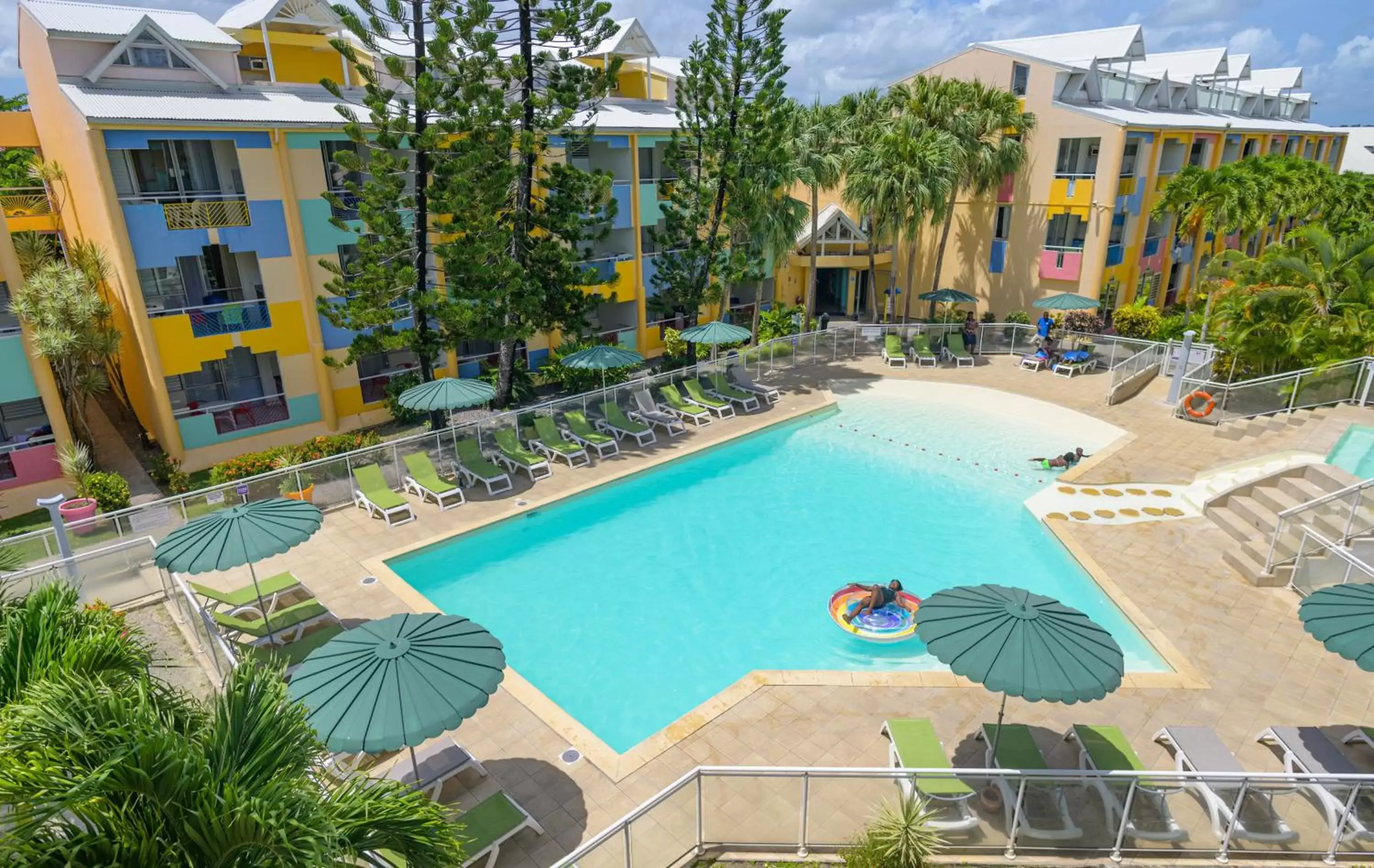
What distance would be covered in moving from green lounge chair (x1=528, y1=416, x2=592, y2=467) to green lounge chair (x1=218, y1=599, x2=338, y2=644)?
7.55 meters

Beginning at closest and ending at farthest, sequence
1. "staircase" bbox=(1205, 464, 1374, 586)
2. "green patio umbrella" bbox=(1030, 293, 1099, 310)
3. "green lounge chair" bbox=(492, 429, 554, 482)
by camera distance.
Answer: "staircase" bbox=(1205, 464, 1374, 586) → "green lounge chair" bbox=(492, 429, 554, 482) → "green patio umbrella" bbox=(1030, 293, 1099, 310)

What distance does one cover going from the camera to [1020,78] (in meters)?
30.7

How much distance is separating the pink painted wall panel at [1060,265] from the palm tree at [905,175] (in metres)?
5.66

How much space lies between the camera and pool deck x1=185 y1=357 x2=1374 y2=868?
892cm

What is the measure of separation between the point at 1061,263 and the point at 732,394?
16624 millimetres

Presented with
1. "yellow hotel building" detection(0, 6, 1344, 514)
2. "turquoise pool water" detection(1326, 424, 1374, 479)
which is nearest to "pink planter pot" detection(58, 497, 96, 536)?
"yellow hotel building" detection(0, 6, 1344, 514)

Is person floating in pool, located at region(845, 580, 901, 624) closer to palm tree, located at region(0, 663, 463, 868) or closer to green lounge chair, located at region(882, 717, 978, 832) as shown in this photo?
green lounge chair, located at region(882, 717, 978, 832)

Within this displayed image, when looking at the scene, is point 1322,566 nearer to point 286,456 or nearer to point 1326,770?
point 1326,770

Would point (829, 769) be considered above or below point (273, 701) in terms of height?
below

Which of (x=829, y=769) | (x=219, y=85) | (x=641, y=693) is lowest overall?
(x=641, y=693)

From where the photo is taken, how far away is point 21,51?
2036cm

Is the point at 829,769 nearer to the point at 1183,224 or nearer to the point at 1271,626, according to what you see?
the point at 1271,626

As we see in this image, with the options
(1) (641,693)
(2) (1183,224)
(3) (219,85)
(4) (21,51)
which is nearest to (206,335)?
(3) (219,85)

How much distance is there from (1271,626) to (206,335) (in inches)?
892
